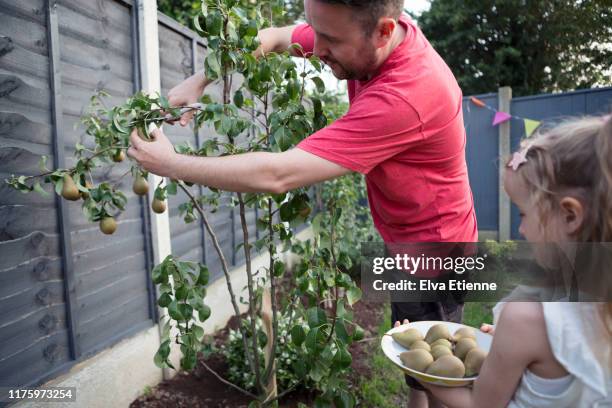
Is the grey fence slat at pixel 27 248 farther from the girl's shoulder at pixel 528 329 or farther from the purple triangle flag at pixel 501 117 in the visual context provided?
the purple triangle flag at pixel 501 117

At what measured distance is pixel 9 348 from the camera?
1823 millimetres

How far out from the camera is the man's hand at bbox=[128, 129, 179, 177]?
1412 millimetres

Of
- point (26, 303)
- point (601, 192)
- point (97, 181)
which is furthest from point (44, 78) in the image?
point (601, 192)

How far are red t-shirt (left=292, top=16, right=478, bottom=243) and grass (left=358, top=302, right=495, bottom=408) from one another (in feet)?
3.20

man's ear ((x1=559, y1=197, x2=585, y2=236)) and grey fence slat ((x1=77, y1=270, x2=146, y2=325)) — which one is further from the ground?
man's ear ((x1=559, y1=197, x2=585, y2=236))

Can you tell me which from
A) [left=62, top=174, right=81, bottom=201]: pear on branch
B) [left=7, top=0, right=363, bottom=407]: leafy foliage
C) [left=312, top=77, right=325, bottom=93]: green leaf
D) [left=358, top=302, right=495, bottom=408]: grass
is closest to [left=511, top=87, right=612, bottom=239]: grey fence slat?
[left=358, top=302, right=495, bottom=408]: grass

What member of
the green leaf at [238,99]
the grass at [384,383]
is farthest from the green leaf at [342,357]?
the grass at [384,383]

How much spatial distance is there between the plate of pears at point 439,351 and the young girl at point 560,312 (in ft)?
0.45

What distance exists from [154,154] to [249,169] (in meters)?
0.30

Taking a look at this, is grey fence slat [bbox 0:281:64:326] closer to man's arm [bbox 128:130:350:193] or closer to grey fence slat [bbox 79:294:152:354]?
grey fence slat [bbox 79:294:152:354]

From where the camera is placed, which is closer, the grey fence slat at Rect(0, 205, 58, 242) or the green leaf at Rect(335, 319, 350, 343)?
the green leaf at Rect(335, 319, 350, 343)

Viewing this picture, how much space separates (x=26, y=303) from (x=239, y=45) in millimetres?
1320

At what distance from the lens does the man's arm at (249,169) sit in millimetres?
1364

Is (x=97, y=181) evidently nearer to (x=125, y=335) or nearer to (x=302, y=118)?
(x=125, y=335)
